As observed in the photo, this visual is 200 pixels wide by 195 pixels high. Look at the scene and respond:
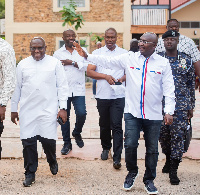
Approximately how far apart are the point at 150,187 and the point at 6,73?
2073 millimetres

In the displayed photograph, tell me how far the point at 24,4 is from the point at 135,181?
1654cm

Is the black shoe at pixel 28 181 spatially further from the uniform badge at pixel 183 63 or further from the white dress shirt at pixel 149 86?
the uniform badge at pixel 183 63

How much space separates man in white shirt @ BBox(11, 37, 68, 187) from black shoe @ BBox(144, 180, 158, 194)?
49.8 inches

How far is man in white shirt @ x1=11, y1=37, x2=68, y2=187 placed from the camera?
514 cm

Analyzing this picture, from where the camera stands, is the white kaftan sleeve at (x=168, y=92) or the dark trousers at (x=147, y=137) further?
the dark trousers at (x=147, y=137)

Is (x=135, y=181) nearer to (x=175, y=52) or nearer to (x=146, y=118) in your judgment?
(x=146, y=118)

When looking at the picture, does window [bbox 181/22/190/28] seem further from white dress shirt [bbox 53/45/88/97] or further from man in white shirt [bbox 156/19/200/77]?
man in white shirt [bbox 156/19/200/77]

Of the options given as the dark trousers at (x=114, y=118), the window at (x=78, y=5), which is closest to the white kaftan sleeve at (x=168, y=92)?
the dark trousers at (x=114, y=118)

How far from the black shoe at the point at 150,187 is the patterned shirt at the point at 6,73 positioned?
1856 millimetres

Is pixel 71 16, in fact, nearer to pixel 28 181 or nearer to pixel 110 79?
pixel 110 79

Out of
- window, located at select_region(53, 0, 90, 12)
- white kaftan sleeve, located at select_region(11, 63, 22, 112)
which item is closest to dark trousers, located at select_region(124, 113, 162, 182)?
white kaftan sleeve, located at select_region(11, 63, 22, 112)

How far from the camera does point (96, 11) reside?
66.5 feet

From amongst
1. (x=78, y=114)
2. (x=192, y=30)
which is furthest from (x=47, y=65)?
(x=192, y=30)

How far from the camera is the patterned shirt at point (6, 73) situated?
15.5 ft
